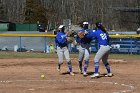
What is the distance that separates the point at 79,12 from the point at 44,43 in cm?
5578

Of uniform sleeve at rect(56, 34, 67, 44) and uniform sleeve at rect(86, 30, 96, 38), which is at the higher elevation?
uniform sleeve at rect(86, 30, 96, 38)

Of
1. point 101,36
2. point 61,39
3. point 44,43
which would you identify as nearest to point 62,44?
point 61,39

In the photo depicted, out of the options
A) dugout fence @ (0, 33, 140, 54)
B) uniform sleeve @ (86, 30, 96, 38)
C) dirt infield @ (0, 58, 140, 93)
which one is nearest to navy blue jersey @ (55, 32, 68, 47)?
uniform sleeve @ (86, 30, 96, 38)

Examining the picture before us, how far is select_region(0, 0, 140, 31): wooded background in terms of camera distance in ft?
293

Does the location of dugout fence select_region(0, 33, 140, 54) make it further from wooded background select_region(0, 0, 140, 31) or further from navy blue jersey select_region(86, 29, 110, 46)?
wooded background select_region(0, 0, 140, 31)

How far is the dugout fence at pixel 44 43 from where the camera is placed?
37.1 meters

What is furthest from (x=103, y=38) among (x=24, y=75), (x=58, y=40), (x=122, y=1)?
(x=122, y=1)

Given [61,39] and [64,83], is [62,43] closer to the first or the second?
[61,39]

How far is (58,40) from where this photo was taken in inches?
711

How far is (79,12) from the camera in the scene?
9475cm

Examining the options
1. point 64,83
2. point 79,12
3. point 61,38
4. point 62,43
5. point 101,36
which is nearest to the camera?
point 64,83

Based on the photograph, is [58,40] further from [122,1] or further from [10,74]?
[122,1]

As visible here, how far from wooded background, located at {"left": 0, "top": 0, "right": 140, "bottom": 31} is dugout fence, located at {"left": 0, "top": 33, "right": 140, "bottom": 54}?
45297mm

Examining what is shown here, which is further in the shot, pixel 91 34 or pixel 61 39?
pixel 61 39
